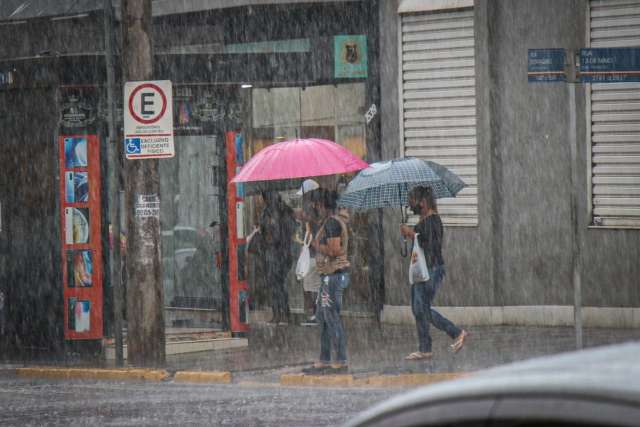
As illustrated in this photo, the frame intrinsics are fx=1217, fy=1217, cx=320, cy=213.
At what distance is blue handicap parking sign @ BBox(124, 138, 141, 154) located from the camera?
14.2 metres

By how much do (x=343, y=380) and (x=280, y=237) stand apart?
6.53m

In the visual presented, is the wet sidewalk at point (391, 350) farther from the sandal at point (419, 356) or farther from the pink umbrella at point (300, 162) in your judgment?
the pink umbrella at point (300, 162)

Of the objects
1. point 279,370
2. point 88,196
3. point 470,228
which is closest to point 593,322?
point 470,228

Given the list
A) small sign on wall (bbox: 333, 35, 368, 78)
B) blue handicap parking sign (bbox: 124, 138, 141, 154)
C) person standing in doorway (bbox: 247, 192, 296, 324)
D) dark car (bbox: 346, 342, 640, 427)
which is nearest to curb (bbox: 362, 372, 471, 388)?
blue handicap parking sign (bbox: 124, 138, 141, 154)

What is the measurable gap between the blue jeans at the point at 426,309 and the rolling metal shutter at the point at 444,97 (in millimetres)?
3445

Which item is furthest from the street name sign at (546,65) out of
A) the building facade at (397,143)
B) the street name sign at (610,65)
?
the building facade at (397,143)

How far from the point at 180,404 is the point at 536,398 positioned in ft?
30.8

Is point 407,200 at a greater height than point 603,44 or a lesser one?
lesser

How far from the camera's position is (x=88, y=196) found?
15.7 m

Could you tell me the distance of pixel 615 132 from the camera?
15766 mm

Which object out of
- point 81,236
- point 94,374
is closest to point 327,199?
point 94,374

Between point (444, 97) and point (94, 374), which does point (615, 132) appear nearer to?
point (444, 97)

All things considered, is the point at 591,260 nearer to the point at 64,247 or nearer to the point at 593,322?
the point at 593,322

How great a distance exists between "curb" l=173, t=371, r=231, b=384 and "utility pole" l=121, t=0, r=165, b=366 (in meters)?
0.95
